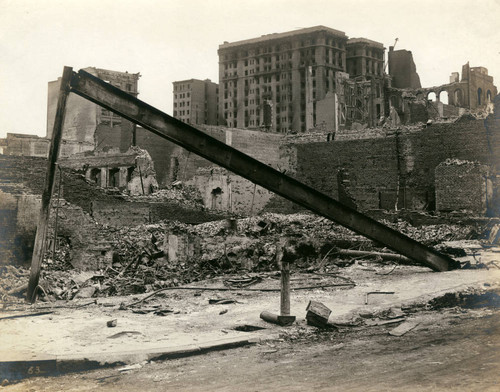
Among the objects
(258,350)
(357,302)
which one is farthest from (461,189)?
(258,350)

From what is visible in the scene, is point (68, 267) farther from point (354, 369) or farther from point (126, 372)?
point (354, 369)

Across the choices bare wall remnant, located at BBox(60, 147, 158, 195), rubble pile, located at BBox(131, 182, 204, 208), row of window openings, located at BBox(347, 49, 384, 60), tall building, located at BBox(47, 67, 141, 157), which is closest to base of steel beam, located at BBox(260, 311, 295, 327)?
rubble pile, located at BBox(131, 182, 204, 208)

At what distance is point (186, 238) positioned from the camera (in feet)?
49.2

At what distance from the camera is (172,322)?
311 inches

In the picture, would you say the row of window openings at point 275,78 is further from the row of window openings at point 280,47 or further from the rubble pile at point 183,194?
the rubble pile at point 183,194

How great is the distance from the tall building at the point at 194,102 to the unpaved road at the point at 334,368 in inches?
2630

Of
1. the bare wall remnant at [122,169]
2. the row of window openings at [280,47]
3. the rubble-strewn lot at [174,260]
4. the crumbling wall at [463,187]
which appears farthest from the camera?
the row of window openings at [280,47]

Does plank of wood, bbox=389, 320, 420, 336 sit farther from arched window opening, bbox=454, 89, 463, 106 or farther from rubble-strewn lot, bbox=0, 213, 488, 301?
arched window opening, bbox=454, 89, 463, 106

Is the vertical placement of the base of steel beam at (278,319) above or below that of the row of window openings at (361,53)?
below

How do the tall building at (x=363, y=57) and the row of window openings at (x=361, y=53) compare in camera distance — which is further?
the row of window openings at (x=361, y=53)

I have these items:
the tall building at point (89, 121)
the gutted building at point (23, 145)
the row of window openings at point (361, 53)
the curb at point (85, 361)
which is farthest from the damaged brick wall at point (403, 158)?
the row of window openings at point (361, 53)

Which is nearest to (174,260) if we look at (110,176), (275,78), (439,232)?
(439,232)

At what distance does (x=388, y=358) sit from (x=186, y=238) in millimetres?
10003

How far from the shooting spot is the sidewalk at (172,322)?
5879 mm
